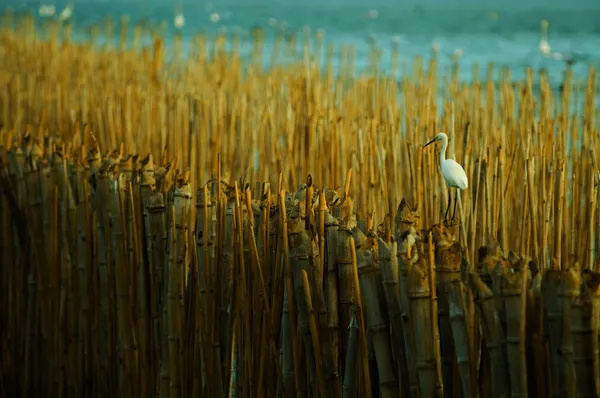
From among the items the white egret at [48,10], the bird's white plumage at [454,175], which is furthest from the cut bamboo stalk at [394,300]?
the white egret at [48,10]

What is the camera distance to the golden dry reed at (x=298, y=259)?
1127 millimetres

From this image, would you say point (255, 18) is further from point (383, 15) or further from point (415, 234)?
point (415, 234)

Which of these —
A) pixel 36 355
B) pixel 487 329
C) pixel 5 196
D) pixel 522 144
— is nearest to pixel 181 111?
pixel 5 196

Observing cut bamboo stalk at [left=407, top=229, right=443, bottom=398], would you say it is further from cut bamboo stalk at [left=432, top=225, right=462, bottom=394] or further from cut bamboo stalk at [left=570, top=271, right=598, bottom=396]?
cut bamboo stalk at [left=570, top=271, right=598, bottom=396]

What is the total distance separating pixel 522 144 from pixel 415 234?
851mm

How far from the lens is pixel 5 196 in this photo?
7.16ft

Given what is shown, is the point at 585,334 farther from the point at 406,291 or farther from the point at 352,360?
the point at 352,360

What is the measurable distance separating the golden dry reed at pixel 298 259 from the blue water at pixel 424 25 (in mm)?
5207

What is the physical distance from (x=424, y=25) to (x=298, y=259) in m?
23.8

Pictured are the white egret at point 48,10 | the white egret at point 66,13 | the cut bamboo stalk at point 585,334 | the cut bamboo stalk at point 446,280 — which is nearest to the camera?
the cut bamboo stalk at point 585,334

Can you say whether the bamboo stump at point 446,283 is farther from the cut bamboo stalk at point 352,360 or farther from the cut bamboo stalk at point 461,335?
the cut bamboo stalk at point 352,360

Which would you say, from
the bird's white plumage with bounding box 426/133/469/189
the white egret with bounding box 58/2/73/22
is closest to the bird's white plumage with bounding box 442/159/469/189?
the bird's white plumage with bounding box 426/133/469/189

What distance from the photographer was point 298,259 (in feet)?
4.34

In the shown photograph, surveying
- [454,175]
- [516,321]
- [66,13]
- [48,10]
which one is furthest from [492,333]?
[48,10]
